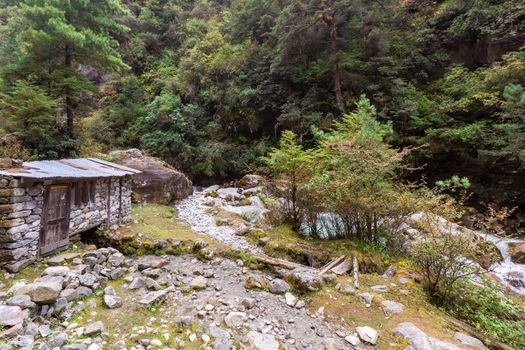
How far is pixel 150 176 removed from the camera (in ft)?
35.3

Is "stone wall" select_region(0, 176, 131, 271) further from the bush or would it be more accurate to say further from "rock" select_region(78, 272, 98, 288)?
the bush

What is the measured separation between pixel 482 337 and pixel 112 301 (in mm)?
5440

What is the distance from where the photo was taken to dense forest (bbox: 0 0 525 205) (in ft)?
31.9

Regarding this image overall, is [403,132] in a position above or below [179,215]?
above

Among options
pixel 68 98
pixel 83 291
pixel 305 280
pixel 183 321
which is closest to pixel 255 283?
pixel 305 280

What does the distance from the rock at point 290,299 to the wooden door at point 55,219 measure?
4859mm

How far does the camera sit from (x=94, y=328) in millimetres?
3191

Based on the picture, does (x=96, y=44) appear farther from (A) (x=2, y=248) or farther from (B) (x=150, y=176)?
(A) (x=2, y=248)

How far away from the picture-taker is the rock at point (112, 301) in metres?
3.79

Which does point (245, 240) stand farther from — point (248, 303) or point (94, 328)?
point (94, 328)

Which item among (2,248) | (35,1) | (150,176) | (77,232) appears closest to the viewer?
(2,248)

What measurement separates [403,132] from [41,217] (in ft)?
46.5

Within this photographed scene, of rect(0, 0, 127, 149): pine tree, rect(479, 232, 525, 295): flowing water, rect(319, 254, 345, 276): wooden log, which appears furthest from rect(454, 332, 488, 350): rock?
rect(0, 0, 127, 149): pine tree

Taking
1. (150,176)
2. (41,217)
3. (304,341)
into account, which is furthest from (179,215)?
(304,341)
